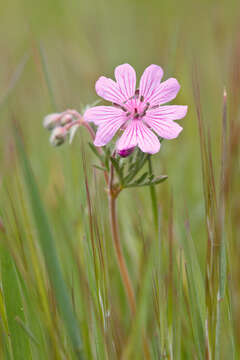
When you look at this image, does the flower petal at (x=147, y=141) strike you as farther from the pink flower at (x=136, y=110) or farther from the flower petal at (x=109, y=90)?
the flower petal at (x=109, y=90)

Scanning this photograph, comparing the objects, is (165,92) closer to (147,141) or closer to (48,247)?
(147,141)

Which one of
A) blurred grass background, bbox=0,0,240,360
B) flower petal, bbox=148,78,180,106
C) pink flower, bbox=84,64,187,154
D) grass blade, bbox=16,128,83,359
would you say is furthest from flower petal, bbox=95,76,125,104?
grass blade, bbox=16,128,83,359

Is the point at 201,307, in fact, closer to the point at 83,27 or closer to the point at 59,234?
the point at 59,234

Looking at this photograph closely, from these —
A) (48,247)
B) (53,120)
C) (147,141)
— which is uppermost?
(53,120)

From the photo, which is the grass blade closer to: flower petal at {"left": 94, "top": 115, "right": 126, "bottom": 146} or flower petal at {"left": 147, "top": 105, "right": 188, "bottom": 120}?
flower petal at {"left": 94, "top": 115, "right": 126, "bottom": 146}

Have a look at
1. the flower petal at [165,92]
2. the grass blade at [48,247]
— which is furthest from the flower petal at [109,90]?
the grass blade at [48,247]

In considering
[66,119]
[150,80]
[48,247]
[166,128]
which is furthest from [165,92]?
[48,247]
